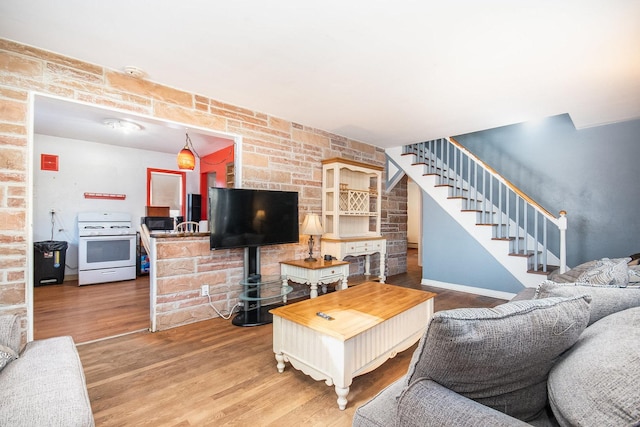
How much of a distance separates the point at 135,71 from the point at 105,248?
3.50 m

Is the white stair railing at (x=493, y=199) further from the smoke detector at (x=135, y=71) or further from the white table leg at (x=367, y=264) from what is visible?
the smoke detector at (x=135, y=71)

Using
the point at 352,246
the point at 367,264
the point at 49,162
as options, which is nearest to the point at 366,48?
the point at 352,246

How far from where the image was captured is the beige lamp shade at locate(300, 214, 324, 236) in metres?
3.70

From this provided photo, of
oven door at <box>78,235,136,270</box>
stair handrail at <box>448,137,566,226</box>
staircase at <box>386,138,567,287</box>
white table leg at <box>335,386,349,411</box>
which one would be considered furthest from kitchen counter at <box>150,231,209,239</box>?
stair handrail at <box>448,137,566,226</box>

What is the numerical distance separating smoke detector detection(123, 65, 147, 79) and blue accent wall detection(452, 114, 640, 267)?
493 cm

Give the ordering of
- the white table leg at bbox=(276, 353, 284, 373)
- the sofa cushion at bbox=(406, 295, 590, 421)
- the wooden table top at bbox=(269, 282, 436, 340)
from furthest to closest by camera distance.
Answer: the white table leg at bbox=(276, 353, 284, 373) → the wooden table top at bbox=(269, 282, 436, 340) → the sofa cushion at bbox=(406, 295, 590, 421)

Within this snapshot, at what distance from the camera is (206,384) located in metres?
1.97

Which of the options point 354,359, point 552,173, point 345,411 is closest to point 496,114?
point 552,173

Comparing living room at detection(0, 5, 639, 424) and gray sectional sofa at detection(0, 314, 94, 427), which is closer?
gray sectional sofa at detection(0, 314, 94, 427)

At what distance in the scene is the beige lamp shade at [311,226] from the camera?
3.70 m

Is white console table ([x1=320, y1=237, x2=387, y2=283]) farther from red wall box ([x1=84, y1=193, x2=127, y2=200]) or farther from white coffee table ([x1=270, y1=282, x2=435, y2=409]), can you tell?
red wall box ([x1=84, y1=193, x2=127, y2=200])

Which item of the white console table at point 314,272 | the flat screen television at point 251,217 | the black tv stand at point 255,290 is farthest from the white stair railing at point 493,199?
the black tv stand at point 255,290

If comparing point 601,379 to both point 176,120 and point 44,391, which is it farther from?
point 176,120

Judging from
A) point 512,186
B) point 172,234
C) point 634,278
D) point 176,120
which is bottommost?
point 634,278
